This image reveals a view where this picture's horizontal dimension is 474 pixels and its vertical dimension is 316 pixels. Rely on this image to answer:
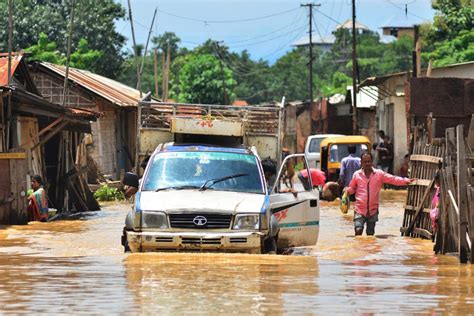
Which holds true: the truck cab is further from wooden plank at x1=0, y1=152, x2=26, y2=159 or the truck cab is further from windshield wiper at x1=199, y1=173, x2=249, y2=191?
wooden plank at x1=0, y1=152, x2=26, y2=159

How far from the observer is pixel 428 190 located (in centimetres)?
1811

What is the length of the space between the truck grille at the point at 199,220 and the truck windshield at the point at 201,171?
93 cm

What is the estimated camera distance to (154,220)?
14.0 m

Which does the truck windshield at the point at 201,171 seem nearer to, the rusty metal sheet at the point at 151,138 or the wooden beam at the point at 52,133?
the rusty metal sheet at the point at 151,138

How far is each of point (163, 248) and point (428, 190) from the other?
5.74 m

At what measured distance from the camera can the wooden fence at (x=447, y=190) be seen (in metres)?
14.2

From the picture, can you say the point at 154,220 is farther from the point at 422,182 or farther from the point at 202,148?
the point at 422,182

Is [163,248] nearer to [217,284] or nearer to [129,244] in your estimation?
[129,244]

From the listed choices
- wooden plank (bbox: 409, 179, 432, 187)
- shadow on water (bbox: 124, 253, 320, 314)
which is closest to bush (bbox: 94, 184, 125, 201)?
wooden plank (bbox: 409, 179, 432, 187)

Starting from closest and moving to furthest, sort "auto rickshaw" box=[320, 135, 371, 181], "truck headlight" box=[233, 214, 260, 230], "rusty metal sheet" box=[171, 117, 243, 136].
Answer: "truck headlight" box=[233, 214, 260, 230] < "rusty metal sheet" box=[171, 117, 243, 136] < "auto rickshaw" box=[320, 135, 371, 181]

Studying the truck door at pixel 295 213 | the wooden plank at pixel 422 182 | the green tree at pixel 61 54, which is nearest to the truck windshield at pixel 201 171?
the truck door at pixel 295 213

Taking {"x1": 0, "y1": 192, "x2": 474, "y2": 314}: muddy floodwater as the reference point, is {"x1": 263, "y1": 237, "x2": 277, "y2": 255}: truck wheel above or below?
above

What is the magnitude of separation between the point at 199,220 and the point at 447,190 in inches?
137

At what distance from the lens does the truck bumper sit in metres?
13.9
